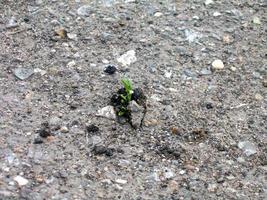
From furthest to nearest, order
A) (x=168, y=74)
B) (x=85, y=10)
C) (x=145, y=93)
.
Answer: (x=85, y=10), (x=168, y=74), (x=145, y=93)

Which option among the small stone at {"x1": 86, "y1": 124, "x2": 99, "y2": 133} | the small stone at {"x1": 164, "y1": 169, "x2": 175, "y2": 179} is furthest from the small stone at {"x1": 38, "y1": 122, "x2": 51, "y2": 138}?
the small stone at {"x1": 164, "y1": 169, "x2": 175, "y2": 179}

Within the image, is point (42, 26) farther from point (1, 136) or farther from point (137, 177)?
point (137, 177)

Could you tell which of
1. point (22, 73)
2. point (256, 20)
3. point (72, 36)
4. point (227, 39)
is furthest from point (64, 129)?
point (256, 20)

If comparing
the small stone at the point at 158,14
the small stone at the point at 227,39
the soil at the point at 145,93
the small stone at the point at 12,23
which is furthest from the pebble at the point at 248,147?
the small stone at the point at 12,23

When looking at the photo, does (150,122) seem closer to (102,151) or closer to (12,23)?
(102,151)

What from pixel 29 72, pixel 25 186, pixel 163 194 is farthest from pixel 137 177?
pixel 29 72

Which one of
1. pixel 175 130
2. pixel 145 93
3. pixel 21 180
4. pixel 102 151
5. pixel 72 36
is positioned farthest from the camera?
pixel 72 36

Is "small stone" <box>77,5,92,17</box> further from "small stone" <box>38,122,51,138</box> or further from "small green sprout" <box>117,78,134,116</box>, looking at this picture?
"small stone" <box>38,122,51,138</box>
